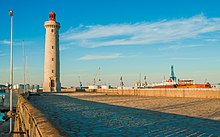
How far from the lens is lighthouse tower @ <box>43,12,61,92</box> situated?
57.1 meters

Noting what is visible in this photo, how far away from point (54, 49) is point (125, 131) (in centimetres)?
5168

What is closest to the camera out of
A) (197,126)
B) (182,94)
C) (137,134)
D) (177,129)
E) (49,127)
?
(49,127)

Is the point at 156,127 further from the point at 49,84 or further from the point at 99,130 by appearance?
the point at 49,84

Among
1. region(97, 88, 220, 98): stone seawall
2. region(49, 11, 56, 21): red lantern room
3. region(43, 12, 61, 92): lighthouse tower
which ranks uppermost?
region(49, 11, 56, 21): red lantern room

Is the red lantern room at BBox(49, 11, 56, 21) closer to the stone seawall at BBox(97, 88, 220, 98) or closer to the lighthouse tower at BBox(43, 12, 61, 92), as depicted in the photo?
the lighthouse tower at BBox(43, 12, 61, 92)

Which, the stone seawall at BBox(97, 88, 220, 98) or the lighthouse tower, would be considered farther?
the lighthouse tower

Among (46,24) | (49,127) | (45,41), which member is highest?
(46,24)

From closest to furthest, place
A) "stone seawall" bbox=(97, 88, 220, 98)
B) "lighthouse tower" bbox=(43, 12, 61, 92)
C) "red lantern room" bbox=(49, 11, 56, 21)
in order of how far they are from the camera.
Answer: "stone seawall" bbox=(97, 88, 220, 98) < "lighthouse tower" bbox=(43, 12, 61, 92) < "red lantern room" bbox=(49, 11, 56, 21)

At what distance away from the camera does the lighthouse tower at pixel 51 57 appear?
57.1m

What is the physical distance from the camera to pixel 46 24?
58.9 meters

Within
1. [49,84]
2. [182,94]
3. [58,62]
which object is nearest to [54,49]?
[58,62]

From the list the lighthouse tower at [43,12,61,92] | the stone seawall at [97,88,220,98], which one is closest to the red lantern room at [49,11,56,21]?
the lighthouse tower at [43,12,61,92]

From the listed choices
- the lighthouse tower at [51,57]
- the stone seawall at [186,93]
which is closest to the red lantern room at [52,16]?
the lighthouse tower at [51,57]

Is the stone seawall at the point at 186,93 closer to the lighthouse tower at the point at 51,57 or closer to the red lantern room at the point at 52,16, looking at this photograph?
the lighthouse tower at the point at 51,57
